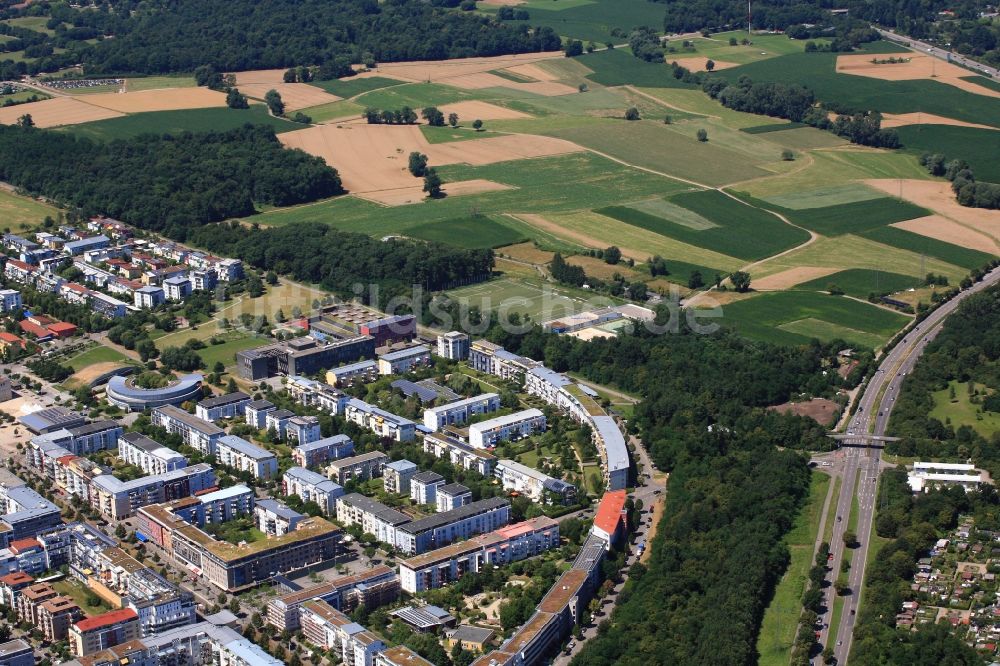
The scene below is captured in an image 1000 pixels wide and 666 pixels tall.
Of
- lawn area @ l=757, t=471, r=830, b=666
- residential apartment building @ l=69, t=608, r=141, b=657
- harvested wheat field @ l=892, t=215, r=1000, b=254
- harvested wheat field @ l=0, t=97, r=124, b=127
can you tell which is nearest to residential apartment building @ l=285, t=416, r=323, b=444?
residential apartment building @ l=69, t=608, r=141, b=657

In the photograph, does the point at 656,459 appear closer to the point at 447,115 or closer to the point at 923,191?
the point at 923,191

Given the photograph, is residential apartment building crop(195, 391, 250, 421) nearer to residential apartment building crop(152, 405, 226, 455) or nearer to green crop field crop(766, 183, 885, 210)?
residential apartment building crop(152, 405, 226, 455)

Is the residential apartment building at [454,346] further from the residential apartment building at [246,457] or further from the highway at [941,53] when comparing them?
the highway at [941,53]

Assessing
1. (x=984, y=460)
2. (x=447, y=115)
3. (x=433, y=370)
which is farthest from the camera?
(x=447, y=115)

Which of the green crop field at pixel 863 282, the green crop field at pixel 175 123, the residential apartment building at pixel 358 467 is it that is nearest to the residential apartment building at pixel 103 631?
the residential apartment building at pixel 358 467

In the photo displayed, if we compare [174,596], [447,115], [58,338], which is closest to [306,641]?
[174,596]

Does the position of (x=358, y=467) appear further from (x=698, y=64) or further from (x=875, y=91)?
(x=698, y=64)

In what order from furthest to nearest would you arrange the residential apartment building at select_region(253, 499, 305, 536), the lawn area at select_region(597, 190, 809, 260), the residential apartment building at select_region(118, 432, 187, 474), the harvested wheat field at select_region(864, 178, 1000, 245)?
the harvested wheat field at select_region(864, 178, 1000, 245)
the lawn area at select_region(597, 190, 809, 260)
the residential apartment building at select_region(118, 432, 187, 474)
the residential apartment building at select_region(253, 499, 305, 536)
